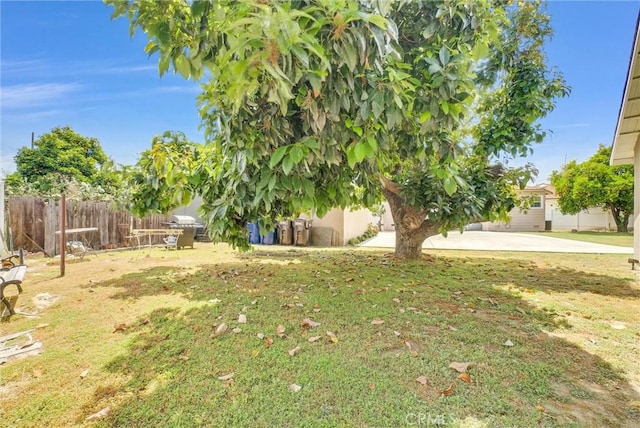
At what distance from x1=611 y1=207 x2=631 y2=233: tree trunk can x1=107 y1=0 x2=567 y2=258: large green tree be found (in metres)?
23.8

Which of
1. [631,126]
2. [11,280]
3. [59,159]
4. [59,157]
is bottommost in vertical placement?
[11,280]

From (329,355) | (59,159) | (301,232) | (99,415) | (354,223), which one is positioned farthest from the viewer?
(59,159)

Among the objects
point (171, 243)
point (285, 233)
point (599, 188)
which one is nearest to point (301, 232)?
point (285, 233)

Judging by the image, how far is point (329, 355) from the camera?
8.54 ft

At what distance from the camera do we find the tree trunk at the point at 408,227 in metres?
6.97

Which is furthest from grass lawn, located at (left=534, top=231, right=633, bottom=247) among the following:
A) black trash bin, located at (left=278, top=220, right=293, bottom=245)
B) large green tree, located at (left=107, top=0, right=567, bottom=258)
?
large green tree, located at (left=107, top=0, right=567, bottom=258)

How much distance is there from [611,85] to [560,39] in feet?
14.3

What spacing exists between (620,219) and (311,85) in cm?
2602

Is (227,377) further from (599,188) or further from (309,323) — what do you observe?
(599,188)

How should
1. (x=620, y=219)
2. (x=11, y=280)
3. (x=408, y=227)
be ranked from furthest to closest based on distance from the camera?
(x=620, y=219) → (x=408, y=227) → (x=11, y=280)

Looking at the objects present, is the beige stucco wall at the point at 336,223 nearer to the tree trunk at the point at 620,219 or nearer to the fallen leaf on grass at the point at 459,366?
the fallen leaf on grass at the point at 459,366

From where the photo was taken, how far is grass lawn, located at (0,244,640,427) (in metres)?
1.92

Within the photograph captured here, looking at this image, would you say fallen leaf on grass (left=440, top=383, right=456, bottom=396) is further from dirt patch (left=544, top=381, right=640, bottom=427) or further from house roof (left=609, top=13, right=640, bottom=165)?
house roof (left=609, top=13, right=640, bottom=165)

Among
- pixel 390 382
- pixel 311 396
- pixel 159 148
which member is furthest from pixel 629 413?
pixel 159 148
